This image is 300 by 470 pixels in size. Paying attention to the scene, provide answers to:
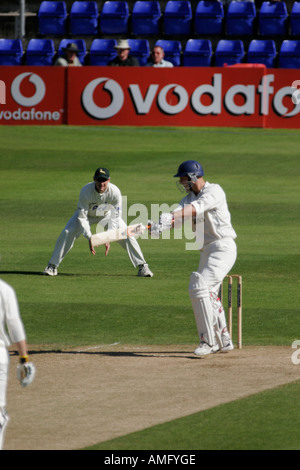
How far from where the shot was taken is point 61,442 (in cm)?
736

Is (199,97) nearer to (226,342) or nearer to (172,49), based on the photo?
(172,49)

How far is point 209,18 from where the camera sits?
2936 centimetres

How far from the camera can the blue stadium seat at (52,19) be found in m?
30.2

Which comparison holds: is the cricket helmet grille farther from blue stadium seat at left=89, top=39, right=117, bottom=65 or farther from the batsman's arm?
blue stadium seat at left=89, top=39, right=117, bottom=65

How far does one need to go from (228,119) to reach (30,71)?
5631 mm

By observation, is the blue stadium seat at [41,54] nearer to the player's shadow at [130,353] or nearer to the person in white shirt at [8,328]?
the player's shadow at [130,353]

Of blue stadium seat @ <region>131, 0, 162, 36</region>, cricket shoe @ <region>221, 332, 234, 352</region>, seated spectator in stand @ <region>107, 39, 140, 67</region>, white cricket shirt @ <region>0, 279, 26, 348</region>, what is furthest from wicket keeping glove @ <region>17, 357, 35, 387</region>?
blue stadium seat @ <region>131, 0, 162, 36</region>

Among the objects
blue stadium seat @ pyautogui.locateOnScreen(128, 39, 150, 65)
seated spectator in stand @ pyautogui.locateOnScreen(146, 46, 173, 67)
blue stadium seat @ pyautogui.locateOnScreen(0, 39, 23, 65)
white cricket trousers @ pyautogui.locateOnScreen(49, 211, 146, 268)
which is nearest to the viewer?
white cricket trousers @ pyautogui.locateOnScreen(49, 211, 146, 268)

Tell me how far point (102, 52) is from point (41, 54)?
1.85m

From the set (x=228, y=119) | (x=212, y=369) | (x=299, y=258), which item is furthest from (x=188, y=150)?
(x=212, y=369)

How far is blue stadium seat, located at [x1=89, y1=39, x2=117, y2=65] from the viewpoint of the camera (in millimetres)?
28641

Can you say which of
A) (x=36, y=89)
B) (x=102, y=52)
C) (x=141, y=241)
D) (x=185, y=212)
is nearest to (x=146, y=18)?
(x=102, y=52)

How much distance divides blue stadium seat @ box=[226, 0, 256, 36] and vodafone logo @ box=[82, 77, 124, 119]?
523cm

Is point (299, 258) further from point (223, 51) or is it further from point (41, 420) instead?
point (223, 51)
